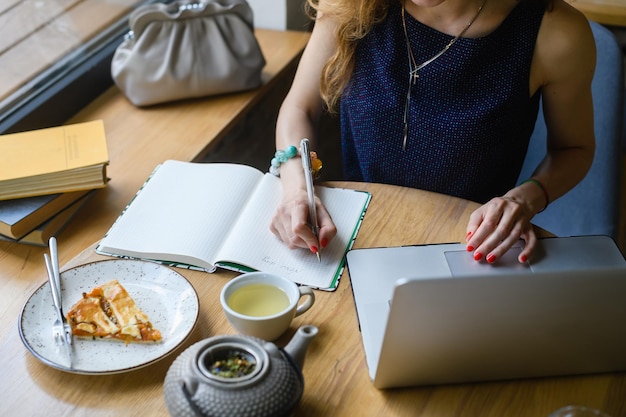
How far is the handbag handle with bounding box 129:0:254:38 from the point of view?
5.49 ft

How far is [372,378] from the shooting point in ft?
2.87

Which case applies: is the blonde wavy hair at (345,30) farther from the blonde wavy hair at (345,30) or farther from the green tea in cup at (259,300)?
the green tea in cup at (259,300)

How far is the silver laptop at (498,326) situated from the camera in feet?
2.38

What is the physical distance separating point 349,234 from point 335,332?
232 millimetres

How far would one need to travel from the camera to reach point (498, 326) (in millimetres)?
770

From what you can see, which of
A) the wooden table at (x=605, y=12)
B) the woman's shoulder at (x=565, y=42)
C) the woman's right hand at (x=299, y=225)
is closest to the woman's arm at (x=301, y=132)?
the woman's right hand at (x=299, y=225)

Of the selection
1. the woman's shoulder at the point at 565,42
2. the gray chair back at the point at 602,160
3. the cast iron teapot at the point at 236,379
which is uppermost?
the woman's shoulder at the point at 565,42

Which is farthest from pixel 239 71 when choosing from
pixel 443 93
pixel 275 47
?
pixel 443 93

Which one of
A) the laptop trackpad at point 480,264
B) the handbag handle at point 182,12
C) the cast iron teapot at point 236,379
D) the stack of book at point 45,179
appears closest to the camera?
the cast iron teapot at point 236,379

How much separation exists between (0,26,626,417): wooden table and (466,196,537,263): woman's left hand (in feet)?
0.17

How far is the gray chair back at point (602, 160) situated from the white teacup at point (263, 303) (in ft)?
2.97

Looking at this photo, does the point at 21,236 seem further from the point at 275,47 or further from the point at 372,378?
the point at 275,47

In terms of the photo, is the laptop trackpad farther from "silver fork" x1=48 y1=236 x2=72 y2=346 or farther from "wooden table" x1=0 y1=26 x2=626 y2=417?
"silver fork" x1=48 y1=236 x2=72 y2=346

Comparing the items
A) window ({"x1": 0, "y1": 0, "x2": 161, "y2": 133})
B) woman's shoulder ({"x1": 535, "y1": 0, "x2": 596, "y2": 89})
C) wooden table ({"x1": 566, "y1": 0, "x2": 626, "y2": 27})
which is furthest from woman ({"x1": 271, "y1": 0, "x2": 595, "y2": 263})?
wooden table ({"x1": 566, "y1": 0, "x2": 626, "y2": 27})
